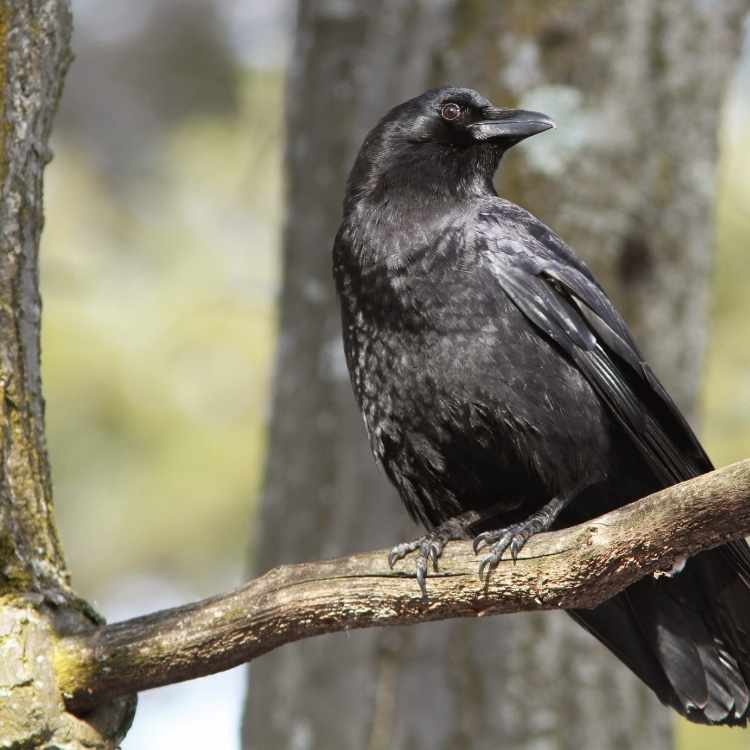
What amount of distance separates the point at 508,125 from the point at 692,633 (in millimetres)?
1788

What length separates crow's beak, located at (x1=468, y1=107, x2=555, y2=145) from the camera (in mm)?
4586

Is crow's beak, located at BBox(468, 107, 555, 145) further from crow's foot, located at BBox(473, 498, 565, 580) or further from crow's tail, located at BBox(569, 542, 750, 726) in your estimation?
crow's tail, located at BBox(569, 542, 750, 726)

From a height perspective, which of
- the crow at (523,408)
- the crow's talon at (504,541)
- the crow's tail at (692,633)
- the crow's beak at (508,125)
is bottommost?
the crow's tail at (692,633)

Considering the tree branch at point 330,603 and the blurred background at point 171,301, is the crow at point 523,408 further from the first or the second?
the blurred background at point 171,301

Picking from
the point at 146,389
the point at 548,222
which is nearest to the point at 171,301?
the point at 146,389

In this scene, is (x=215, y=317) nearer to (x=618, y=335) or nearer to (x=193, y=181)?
(x=193, y=181)

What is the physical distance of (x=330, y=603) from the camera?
314cm

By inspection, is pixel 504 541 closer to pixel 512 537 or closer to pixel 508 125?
pixel 512 537

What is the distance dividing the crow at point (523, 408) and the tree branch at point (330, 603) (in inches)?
21.3

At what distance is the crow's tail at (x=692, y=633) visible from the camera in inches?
156

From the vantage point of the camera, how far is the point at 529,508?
421cm

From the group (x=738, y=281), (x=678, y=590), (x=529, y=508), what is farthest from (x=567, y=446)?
(x=738, y=281)

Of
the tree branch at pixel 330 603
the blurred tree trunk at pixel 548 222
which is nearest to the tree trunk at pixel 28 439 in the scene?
the tree branch at pixel 330 603

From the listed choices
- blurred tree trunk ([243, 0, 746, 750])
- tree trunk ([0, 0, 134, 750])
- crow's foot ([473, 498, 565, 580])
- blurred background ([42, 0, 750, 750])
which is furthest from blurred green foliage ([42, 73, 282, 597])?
crow's foot ([473, 498, 565, 580])
